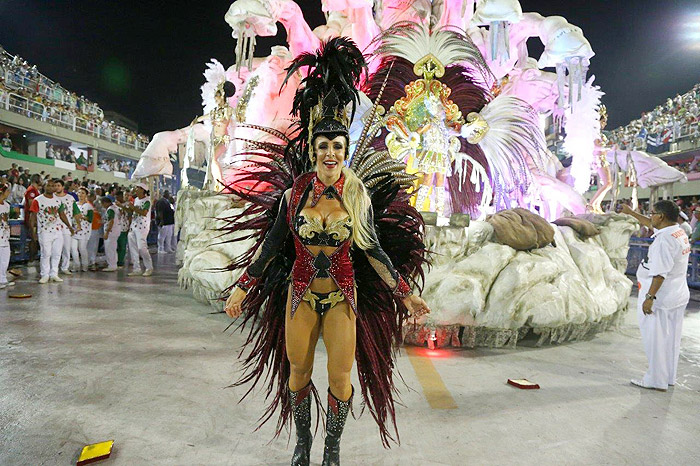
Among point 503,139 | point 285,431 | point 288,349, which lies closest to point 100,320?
point 285,431

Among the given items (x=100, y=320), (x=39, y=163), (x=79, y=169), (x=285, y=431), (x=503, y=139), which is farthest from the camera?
(x=79, y=169)

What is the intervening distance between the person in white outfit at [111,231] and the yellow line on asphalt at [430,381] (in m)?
7.00

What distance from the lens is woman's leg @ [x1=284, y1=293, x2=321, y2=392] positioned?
223cm

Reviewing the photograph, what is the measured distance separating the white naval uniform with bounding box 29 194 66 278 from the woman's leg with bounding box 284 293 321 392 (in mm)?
6828

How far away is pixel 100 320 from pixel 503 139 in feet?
19.2

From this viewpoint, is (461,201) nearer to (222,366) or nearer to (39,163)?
(222,366)

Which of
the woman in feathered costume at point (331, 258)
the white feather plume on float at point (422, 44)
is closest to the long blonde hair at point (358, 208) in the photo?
the woman in feathered costume at point (331, 258)

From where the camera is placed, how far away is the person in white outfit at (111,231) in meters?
→ 8.93

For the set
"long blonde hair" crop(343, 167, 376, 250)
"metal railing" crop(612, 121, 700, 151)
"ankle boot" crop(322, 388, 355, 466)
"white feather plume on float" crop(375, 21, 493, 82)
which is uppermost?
"metal railing" crop(612, 121, 700, 151)

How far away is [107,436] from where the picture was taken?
102 inches

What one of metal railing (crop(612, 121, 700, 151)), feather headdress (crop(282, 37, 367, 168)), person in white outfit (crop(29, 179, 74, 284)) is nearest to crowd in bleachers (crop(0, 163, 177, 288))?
person in white outfit (crop(29, 179, 74, 284))

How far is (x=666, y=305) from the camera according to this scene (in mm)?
3648

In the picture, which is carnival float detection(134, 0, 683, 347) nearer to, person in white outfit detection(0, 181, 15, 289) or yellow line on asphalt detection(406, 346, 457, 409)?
yellow line on asphalt detection(406, 346, 457, 409)

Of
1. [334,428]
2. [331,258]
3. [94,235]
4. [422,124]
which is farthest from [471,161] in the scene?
[94,235]
